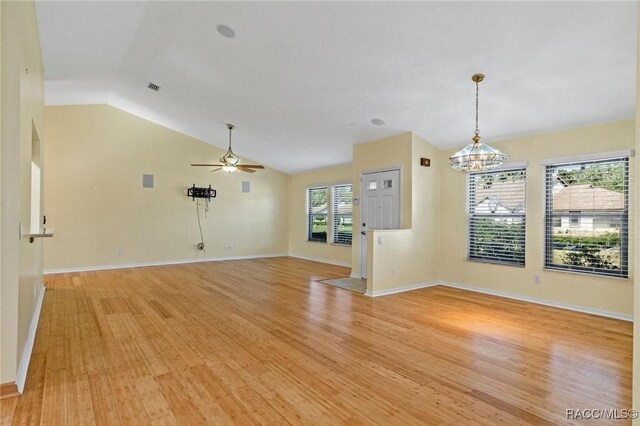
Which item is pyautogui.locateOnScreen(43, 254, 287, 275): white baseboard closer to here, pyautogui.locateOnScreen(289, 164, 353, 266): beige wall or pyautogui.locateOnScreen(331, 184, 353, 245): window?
pyautogui.locateOnScreen(289, 164, 353, 266): beige wall

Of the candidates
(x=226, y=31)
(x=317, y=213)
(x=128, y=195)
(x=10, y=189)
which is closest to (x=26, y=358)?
(x=10, y=189)

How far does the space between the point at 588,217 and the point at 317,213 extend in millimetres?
5997

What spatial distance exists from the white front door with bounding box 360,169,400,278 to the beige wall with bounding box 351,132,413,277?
0.31 feet

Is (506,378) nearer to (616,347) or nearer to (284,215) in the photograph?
(616,347)

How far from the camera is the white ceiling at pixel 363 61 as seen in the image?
3.00m

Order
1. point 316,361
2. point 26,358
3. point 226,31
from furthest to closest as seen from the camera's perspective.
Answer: point 226,31 < point 316,361 < point 26,358

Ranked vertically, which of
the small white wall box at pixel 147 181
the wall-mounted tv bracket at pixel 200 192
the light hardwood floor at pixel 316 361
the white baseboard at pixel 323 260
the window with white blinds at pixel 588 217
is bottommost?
the light hardwood floor at pixel 316 361

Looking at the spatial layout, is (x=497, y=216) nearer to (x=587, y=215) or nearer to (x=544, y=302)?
(x=587, y=215)

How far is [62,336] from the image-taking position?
3.45m

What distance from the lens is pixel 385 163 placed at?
6.07 meters

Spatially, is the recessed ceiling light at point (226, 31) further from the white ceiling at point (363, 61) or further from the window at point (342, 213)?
the window at point (342, 213)

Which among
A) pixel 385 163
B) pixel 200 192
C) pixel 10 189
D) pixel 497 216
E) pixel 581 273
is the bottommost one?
pixel 581 273

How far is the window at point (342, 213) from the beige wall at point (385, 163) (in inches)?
57.2

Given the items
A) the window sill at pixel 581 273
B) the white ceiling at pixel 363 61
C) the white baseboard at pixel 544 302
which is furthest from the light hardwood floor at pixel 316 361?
the white ceiling at pixel 363 61
